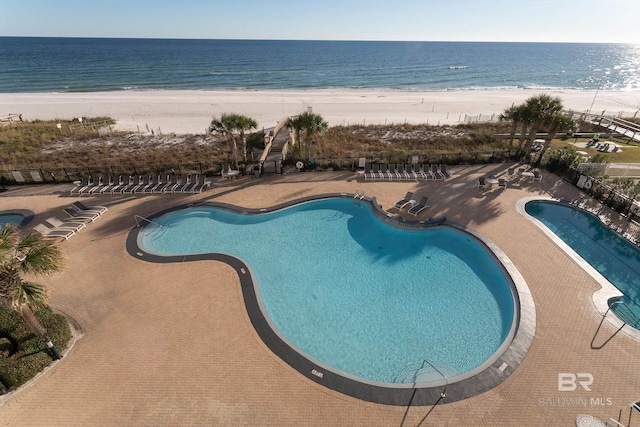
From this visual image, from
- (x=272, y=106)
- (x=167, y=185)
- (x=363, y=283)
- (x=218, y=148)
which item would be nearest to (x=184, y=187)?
(x=167, y=185)

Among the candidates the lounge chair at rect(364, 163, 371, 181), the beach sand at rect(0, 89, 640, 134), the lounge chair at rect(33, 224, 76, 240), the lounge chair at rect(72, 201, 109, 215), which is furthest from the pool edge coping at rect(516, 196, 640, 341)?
the beach sand at rect(0, 89, 640, 134)

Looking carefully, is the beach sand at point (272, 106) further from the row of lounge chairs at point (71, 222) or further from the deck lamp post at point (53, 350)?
the deck lamp post at point (53, 350)

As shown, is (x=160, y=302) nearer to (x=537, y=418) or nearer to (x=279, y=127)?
(x=537, y=418)

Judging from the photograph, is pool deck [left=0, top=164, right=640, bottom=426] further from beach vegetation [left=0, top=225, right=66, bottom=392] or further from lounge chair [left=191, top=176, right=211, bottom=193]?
lounge chair [left=191, top=176, right=211, bottom=193]

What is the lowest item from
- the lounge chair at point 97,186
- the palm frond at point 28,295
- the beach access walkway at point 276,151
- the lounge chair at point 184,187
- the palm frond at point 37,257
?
the lounge chair at point 184,187

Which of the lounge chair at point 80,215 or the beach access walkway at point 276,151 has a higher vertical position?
the beach access walkway at point 276,151

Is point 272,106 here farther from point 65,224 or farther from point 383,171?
point 65,224

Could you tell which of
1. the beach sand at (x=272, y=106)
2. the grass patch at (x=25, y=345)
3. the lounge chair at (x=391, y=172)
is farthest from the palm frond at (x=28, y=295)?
the beach sand at (x=272, y=106)
